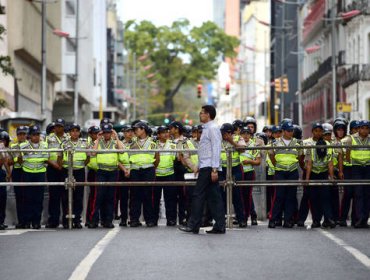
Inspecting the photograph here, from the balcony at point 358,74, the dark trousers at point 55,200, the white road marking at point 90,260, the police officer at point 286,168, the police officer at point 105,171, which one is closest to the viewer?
the white road marking at point 90,260

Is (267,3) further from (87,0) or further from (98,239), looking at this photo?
(98,239)

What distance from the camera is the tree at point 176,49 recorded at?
140875mm

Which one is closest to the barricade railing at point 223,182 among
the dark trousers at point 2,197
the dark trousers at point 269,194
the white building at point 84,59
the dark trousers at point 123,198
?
the dark trousers at point 2,197

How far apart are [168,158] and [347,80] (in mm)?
46900

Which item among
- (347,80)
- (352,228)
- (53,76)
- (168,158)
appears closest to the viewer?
(352,228)

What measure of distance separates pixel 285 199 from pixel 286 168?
0.51 m

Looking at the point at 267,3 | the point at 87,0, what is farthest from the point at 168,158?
the point at 267,3

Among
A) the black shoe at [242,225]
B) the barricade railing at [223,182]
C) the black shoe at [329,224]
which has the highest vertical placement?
the barricade railing at [223,182]

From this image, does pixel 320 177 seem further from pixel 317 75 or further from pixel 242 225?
pixel 317 75

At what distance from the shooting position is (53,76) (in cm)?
7288

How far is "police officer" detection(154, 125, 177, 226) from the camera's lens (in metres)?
21.9

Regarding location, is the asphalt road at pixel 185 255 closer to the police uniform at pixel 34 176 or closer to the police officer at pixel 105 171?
the police officer at pixel 105 171

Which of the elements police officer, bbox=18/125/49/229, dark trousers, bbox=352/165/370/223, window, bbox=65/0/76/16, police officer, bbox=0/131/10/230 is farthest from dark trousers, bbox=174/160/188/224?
window, bbox=65/0/76/16

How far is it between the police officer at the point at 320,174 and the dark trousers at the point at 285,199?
30 cm
